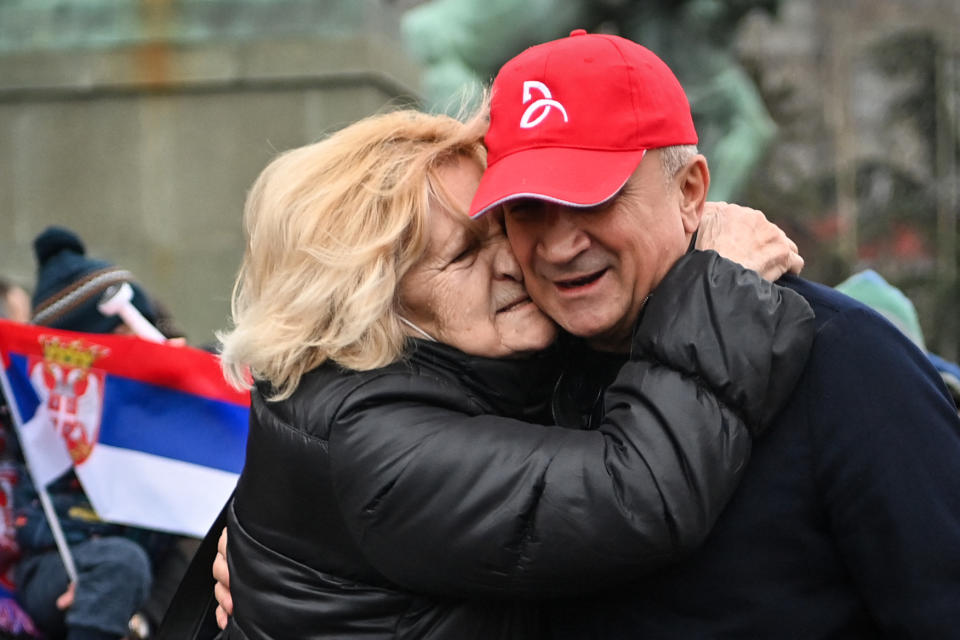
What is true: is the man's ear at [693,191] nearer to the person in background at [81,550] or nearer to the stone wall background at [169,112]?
the person in background at [81,550]

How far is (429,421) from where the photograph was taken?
216cm

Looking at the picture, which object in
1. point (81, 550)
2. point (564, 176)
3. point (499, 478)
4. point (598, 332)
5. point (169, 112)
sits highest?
point (564, 176)

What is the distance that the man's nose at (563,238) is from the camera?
2.26 m

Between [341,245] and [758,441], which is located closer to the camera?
[758,441]

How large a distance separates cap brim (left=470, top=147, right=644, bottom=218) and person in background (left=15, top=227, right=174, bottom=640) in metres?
2.06

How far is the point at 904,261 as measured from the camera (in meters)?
14.5

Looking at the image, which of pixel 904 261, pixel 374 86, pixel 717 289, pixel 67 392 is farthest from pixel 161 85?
pixel 904 261

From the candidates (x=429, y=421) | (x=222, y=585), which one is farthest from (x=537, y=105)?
(x=222, y=585)

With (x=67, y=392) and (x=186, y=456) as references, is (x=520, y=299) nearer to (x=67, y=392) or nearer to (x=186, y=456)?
(x=186, y=456)

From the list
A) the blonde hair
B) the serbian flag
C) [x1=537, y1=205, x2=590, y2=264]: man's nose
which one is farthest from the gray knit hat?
[x1=537, y1=205, x2=590, y2=264]: man's nose

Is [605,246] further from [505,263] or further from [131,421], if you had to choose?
[131,421]

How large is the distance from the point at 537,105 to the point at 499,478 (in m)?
0.67

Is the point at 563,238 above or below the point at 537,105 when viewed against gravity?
below

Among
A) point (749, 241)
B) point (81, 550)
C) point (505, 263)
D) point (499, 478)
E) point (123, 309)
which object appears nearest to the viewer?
point (499, 478)
